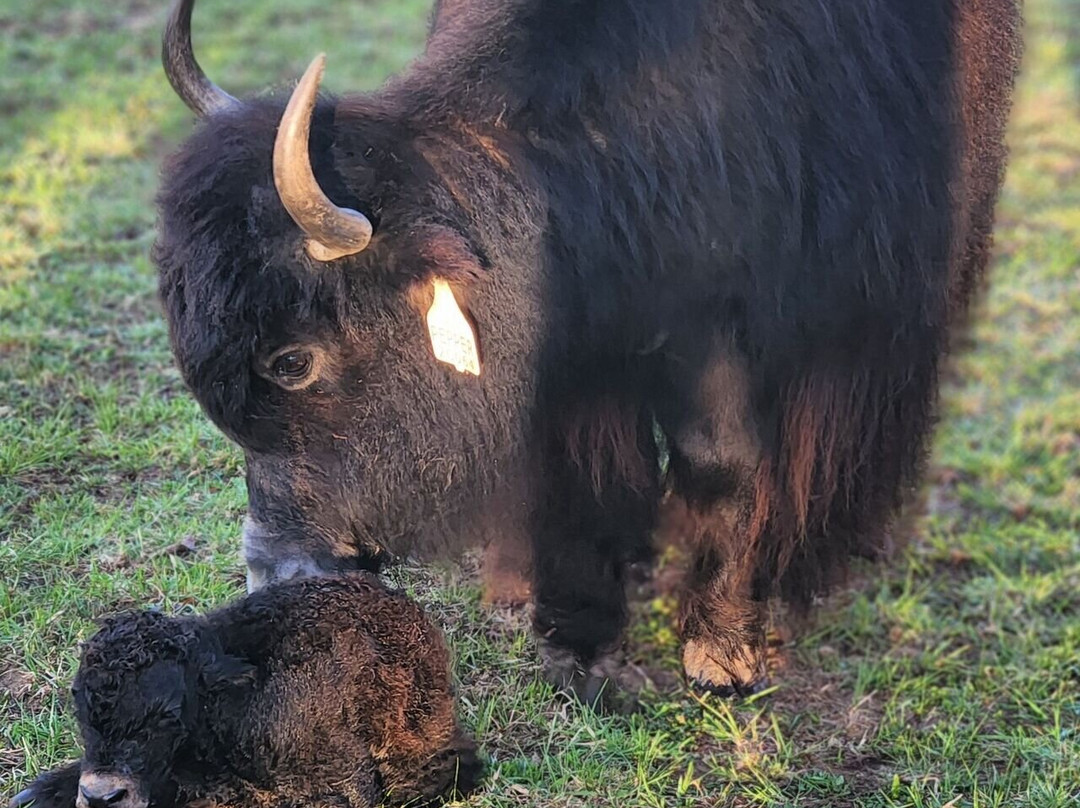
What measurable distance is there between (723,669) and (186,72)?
6.93ft

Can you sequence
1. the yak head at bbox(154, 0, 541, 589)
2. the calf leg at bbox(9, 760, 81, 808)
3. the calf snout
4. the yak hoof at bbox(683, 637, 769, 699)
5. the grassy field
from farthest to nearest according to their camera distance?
1. the yak hoof at bbox(683, 637, 769, 699)
2. the grassy field
3. the yak head at bbox(154, 0, 541, 589)
4. the calf leg at bbox(9, 760, 81, 808)
5. the calf snout

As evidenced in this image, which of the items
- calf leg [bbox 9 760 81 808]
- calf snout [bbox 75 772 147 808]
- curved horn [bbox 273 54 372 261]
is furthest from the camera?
curved horn [bbox 273 54 372 261]

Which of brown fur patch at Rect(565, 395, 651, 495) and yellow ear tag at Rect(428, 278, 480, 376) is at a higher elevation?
yellow ear tag at Rect(428, 278, 480, 376)

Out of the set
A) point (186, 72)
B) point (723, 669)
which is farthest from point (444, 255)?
point (723, 669)

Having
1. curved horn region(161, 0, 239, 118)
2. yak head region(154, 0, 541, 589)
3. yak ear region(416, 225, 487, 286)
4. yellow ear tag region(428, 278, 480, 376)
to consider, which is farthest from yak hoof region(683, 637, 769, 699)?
curved horn region(161, 0, 239, 118)

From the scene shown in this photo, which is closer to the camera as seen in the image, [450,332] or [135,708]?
[135,708]

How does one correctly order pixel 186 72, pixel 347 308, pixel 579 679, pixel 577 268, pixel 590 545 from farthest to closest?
pixel 590 545 < pixel 579 679 < pixel 186 72 < pixel 577 268 < pixel 347 308

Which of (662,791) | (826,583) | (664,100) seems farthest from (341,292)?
(826,583)

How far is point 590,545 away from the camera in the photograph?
335cm

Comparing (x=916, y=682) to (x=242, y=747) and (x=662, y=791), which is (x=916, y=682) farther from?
(x=242, y=747)

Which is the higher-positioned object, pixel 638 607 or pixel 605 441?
pixel 605 441

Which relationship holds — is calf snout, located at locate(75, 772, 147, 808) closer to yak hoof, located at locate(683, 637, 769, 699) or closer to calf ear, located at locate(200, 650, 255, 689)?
calf ear, located at locate(200, 650, 255, 689)

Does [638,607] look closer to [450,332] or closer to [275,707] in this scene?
[450,332]

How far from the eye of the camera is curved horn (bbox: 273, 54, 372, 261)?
2361 millimetres
